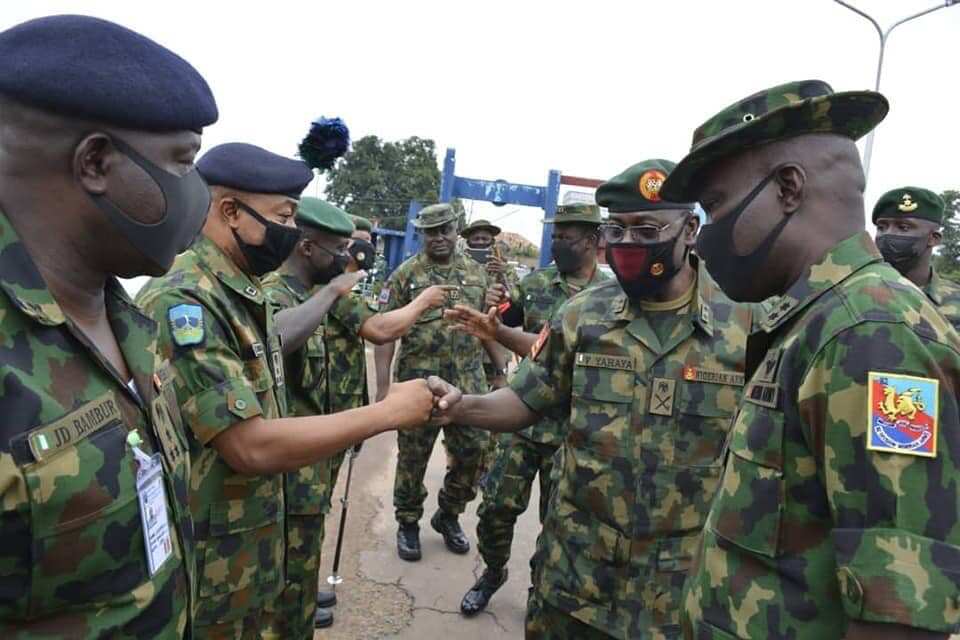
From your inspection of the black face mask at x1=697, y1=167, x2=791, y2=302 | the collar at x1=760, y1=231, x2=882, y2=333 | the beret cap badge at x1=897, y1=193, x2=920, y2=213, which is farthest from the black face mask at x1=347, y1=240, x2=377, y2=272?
the beret cap badge at x1=897, y1=193, x2=920, y2=213

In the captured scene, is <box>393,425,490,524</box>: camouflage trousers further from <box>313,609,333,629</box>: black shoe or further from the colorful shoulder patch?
the colorful shoulder patch

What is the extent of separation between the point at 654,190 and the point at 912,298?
129 cm

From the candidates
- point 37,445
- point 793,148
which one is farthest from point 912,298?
point 37,445

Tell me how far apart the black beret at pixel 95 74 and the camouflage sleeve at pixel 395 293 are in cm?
427

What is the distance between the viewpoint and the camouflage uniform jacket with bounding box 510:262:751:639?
2.32 m

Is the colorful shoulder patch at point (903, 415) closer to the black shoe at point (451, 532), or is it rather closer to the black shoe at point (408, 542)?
the black shoe at point (408, 542)

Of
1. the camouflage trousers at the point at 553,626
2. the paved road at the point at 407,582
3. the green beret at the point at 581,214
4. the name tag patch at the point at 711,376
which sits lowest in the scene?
the paved road at the point at 407,582

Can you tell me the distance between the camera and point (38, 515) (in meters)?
1.04

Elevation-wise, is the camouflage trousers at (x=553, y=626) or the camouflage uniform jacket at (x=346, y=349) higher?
the camouflage uniform jacket at (x=346, y=349)

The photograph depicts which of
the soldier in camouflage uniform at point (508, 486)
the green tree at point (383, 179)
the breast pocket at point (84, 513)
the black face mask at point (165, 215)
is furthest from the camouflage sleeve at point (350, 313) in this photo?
the green tree at point (383, 179)

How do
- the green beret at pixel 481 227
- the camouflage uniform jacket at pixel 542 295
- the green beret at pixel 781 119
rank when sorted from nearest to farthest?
the green beret at pixel 781 119, the camouflage uniform jacket at pixel 542 295, the green beret at pixel 481 227

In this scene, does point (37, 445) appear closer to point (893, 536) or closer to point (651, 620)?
point (893, 536)

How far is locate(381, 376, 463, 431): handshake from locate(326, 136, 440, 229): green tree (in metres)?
36.7

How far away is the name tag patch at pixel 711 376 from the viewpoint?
2389 mm
